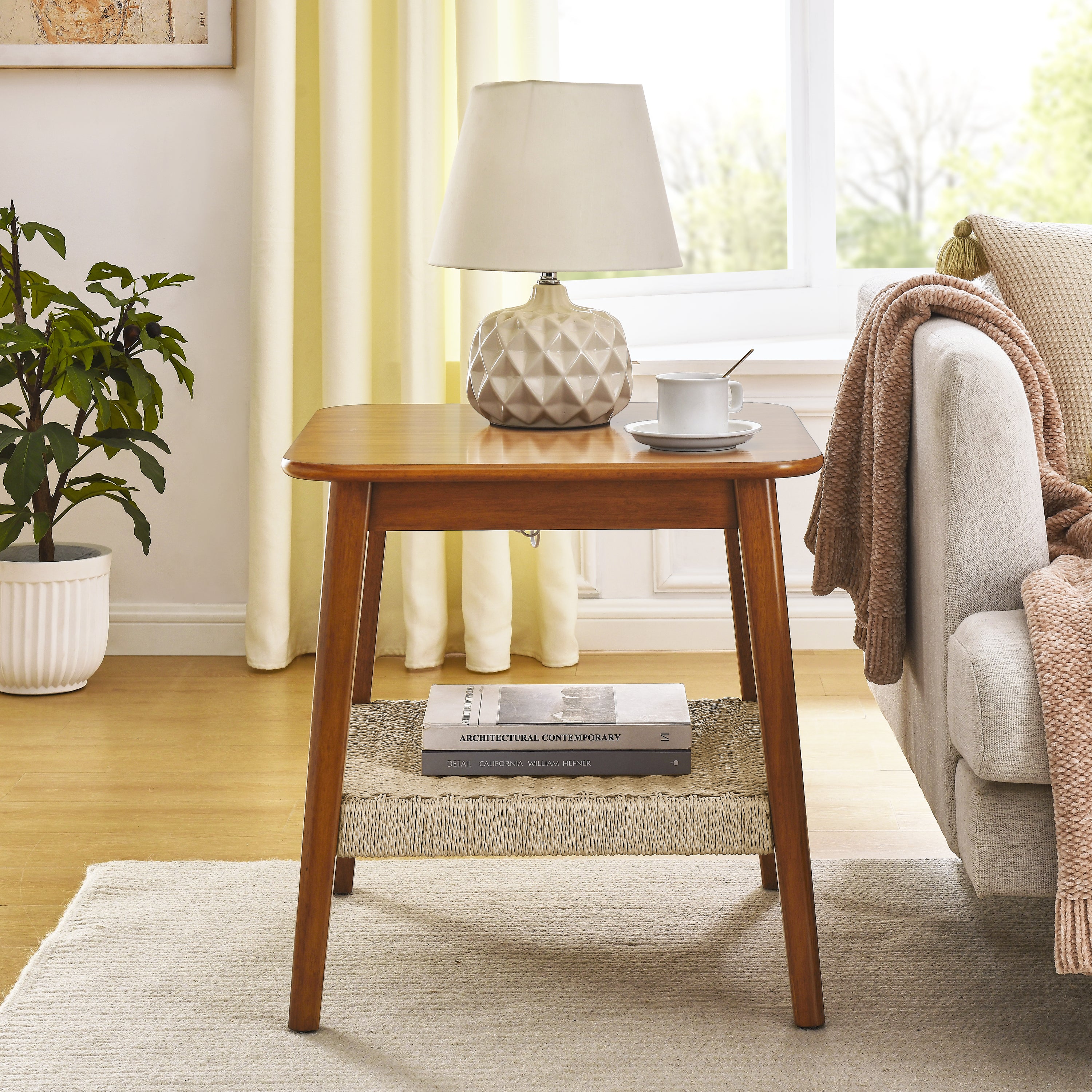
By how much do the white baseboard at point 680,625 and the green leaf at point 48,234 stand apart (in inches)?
48.3

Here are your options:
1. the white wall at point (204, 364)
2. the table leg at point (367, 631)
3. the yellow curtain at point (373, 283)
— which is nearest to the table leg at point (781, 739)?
the table leg at point (367, 631)

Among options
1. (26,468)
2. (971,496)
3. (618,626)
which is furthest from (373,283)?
(971,496)

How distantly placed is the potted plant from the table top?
901mm

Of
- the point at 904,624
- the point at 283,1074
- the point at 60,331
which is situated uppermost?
the point at 60,331

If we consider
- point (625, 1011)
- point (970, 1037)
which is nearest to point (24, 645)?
point (625, 1011)

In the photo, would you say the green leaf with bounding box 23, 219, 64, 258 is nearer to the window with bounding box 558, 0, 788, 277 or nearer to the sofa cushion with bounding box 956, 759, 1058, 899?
the window with bounding box 558, 0, 788, 277

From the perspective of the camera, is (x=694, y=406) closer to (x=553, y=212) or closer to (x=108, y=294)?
(x=553, y=212)

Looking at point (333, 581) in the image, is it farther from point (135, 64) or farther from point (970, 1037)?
point (135, 64)

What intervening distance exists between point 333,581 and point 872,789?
1.04 meters

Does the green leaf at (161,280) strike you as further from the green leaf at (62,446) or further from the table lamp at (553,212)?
the table lamp at (553,212)

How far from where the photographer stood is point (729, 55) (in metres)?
2.73

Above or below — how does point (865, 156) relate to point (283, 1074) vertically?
above

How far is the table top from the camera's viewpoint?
1.20 meters

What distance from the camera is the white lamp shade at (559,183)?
131 centimetres
